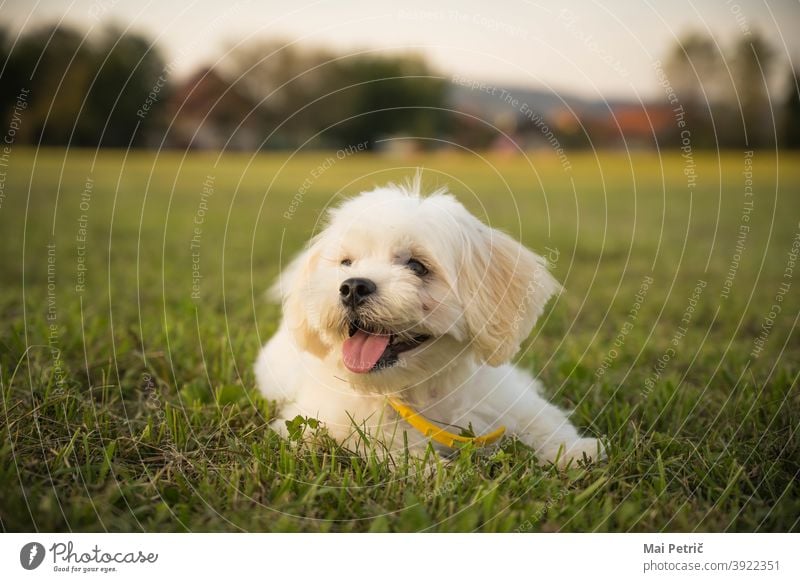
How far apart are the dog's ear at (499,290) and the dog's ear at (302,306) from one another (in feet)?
2.71

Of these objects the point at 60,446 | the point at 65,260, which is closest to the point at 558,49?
the point at 60,446

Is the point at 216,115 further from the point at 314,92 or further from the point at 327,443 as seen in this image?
the point at 327,443

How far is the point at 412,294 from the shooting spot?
124 inches

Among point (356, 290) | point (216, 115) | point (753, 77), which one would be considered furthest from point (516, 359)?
point (216, 115)

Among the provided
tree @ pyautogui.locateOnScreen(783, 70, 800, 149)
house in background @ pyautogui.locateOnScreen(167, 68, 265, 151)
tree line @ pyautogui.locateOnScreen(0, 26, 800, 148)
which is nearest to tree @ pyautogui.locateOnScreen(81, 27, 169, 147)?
tree line @ pyautogui.locateOnScreen(0, 26, 800, 148)

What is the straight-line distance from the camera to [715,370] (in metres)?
4.73

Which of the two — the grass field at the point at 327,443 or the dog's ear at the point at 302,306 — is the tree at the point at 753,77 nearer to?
the grass field at the point at 327,443

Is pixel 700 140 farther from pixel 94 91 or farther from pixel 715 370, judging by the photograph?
pixel 94 91

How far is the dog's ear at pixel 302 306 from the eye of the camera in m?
3.54

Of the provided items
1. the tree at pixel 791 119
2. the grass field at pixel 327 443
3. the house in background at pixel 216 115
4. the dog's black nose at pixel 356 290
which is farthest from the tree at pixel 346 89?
the tree at pixel 791 119

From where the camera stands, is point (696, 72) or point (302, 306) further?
point (696, 72)

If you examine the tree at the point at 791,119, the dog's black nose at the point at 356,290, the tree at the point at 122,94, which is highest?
the tree at the point at 791,119

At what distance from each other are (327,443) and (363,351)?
522mm

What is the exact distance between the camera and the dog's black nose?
3.15 m
